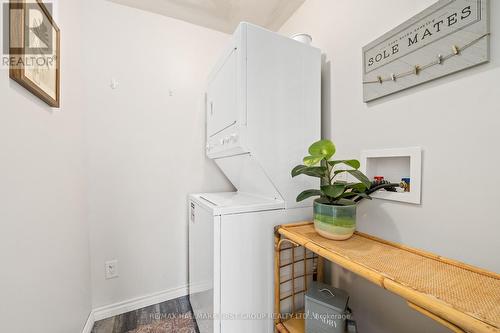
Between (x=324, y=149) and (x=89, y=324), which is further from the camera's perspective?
(x=89, y=324)

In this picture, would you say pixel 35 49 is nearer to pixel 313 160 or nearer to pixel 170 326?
pixel 313 160

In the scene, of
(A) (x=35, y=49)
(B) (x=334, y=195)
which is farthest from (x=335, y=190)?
(A) (x=35, y=49)

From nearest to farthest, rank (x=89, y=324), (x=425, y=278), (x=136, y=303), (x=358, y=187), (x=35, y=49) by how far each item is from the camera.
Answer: (x=425, y=278), (x=35, y=49), (x=358, y=187), (x=89, y=324), (x=136, y=303)

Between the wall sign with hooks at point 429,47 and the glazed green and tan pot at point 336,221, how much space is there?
0.64 meters

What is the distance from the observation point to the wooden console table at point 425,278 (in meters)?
0.48

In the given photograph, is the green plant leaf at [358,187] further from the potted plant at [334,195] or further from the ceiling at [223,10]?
the ceiling at [223,10]

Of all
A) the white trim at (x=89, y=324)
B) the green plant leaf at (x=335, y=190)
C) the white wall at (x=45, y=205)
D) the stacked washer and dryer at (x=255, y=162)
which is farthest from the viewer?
the white trim at (x=89, y=324)

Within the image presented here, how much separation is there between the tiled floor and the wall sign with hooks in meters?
1.99

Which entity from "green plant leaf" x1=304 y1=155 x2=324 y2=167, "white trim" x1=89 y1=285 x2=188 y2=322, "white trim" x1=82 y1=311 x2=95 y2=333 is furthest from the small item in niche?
"white trim" x1=82 y1=311 x2=95 y2=333

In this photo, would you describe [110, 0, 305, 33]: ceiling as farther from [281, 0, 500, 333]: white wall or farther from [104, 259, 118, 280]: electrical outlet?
[104, 259, 118, 280]: electrical outlet

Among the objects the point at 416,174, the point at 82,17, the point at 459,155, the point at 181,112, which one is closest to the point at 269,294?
the point at 416,174

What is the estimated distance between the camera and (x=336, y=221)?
0.90m

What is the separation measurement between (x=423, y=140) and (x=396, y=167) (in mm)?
180

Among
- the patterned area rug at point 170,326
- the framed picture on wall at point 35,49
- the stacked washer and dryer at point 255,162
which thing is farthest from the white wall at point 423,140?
the framed picture on wall at point 35,49
